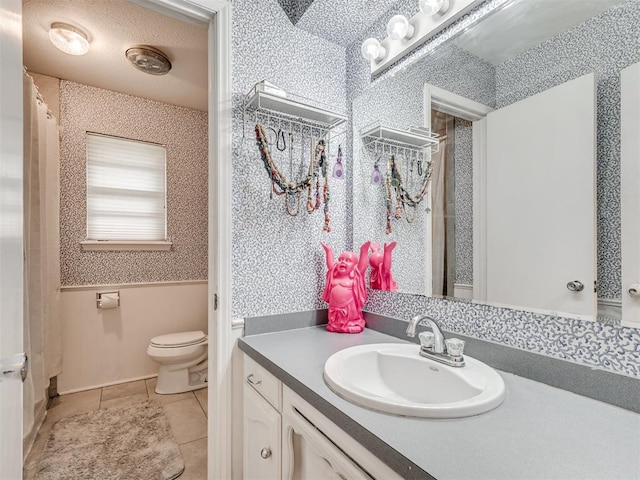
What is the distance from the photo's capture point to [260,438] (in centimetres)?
114

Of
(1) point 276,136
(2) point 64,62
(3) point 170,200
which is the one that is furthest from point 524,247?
(2) point 64,62

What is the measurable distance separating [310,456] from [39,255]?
202 centimetres

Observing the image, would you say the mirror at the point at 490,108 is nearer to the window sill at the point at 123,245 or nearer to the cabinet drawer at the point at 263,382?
the cabinet drawer at the point at 263,382

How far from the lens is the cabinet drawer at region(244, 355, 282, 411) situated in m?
1.03

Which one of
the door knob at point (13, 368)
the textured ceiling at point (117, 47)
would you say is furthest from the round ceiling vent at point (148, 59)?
the door knob at point (13, 368)

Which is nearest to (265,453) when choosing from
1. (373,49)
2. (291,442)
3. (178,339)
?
(291,442)

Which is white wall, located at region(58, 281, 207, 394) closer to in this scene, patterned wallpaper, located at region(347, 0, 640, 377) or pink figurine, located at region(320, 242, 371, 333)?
pink figurine, located at region(320, 242, 371, 333)

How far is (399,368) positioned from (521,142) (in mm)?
798

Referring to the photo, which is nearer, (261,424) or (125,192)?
(261,424)

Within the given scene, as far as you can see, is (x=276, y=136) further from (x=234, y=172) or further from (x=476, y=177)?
(x=476, y=177)

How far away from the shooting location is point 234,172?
1342 mm

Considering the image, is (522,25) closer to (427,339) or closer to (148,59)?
(427,339)

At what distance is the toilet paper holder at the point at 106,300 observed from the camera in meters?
2.57

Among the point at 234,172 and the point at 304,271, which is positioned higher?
the point at 234,172
